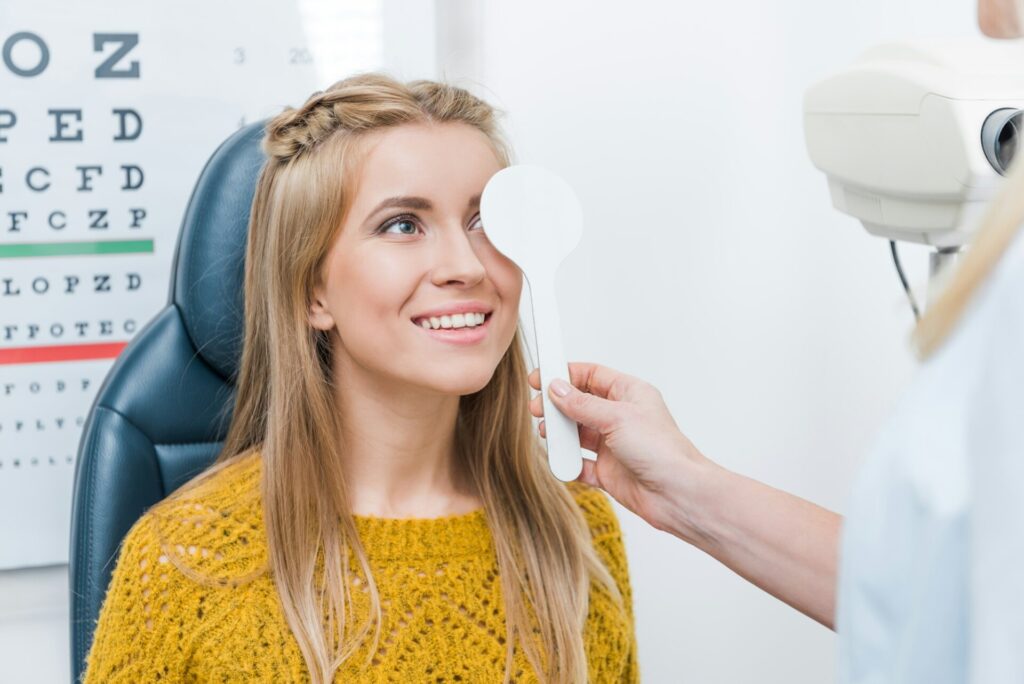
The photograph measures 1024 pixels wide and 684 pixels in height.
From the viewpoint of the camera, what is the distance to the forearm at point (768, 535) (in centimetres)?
98

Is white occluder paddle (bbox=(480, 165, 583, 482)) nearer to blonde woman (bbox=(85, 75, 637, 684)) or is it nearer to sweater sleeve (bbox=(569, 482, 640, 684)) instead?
blonde woman (bbox=(85, 75, 637, 684))

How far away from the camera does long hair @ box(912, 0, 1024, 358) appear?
0.54 m

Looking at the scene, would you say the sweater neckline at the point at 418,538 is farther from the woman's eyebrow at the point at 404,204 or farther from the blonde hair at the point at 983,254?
the blonde hair at the point at 983,254

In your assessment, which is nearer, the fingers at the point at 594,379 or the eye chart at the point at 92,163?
the fingers at the point at 594,379

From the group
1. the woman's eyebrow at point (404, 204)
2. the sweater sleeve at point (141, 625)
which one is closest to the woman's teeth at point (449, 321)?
the woman's eyebrow at point (404, 204)

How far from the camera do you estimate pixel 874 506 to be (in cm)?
56

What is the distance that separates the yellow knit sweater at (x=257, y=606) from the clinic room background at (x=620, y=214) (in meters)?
0.42

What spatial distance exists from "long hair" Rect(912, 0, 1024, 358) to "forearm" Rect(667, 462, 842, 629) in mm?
463

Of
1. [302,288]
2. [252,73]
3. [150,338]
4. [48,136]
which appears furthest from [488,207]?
[48,136]

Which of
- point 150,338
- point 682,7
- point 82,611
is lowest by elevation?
point 82,611

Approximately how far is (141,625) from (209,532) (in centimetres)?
11

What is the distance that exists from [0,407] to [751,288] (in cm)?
111

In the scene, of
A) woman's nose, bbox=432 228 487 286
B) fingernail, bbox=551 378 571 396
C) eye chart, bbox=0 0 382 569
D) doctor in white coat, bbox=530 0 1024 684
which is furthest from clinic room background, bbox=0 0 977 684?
doctor in white coat, bbox=530 0 1024 684

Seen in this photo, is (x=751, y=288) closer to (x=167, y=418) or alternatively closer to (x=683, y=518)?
(x=683, y=518)
